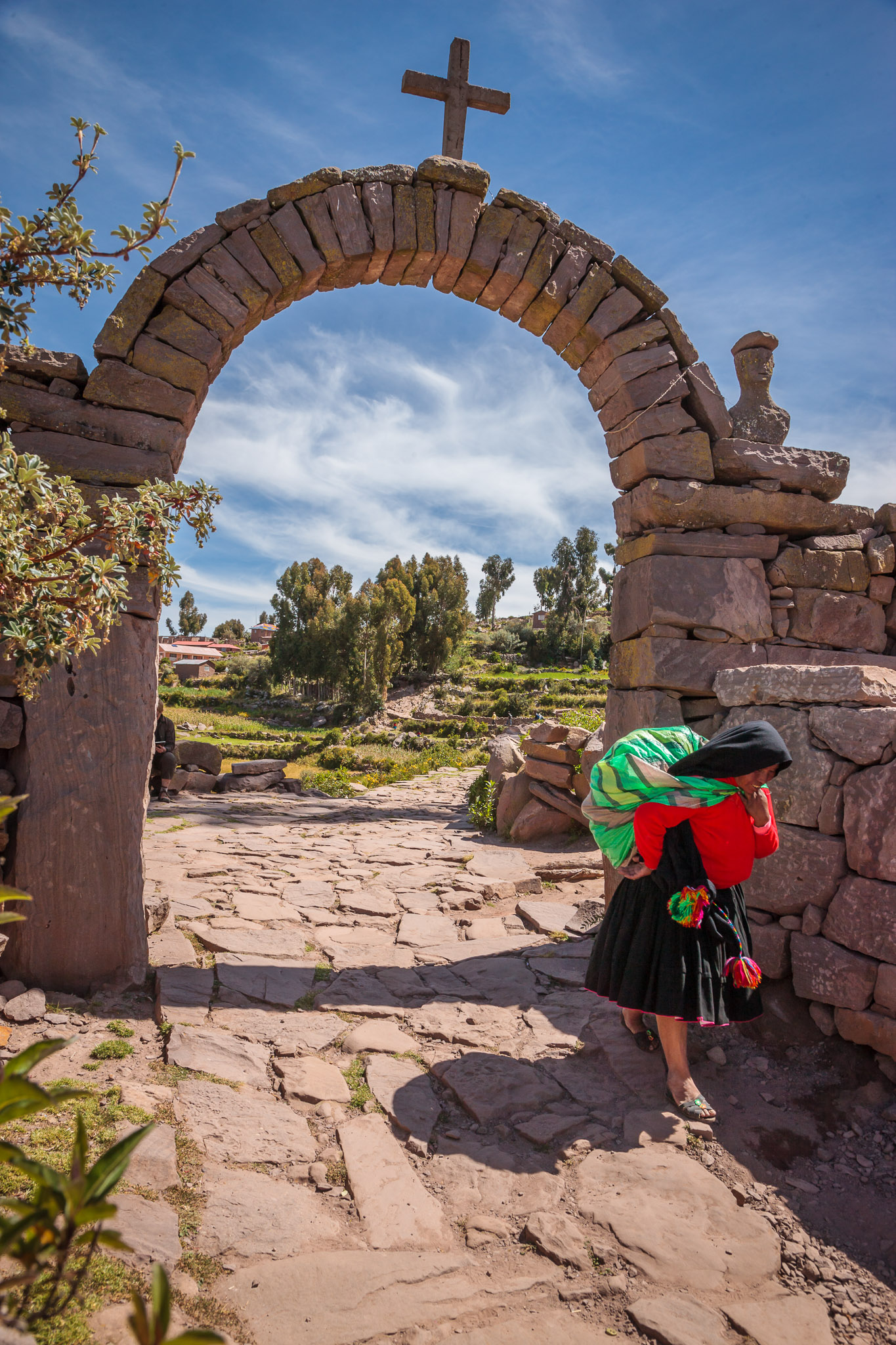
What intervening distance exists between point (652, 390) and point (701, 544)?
111cm

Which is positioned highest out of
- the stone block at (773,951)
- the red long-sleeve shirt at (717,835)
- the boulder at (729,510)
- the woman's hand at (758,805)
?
the boulder at (729,510)

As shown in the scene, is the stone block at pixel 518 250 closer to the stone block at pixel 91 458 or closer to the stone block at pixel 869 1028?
the stone block at pixel 91 458

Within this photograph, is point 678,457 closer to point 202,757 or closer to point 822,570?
point 822,570

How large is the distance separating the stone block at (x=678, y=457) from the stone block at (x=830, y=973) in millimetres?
2886

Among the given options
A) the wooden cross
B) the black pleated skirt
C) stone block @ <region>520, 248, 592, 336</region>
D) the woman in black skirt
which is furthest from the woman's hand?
the wooden cross

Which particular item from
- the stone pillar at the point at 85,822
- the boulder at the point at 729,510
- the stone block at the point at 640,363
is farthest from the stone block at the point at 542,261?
the stone pillar at the point at 85,822

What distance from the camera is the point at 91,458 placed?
13.2 ft

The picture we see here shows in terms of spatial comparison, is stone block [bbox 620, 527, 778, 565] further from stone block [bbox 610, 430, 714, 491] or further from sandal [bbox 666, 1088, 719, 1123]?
sandal [bbox 666, 1088, 719, 1123]

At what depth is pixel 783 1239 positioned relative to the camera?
2.38 metres

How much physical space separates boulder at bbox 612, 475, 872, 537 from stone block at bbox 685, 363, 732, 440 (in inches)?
16.3

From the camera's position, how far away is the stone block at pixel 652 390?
15.9ft

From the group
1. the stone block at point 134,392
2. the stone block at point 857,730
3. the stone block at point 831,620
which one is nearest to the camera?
the stone block at point 857,730

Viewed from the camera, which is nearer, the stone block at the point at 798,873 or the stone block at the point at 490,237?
the stone block at the point at 798,873

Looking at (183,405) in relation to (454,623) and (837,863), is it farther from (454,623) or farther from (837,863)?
(454,623)
